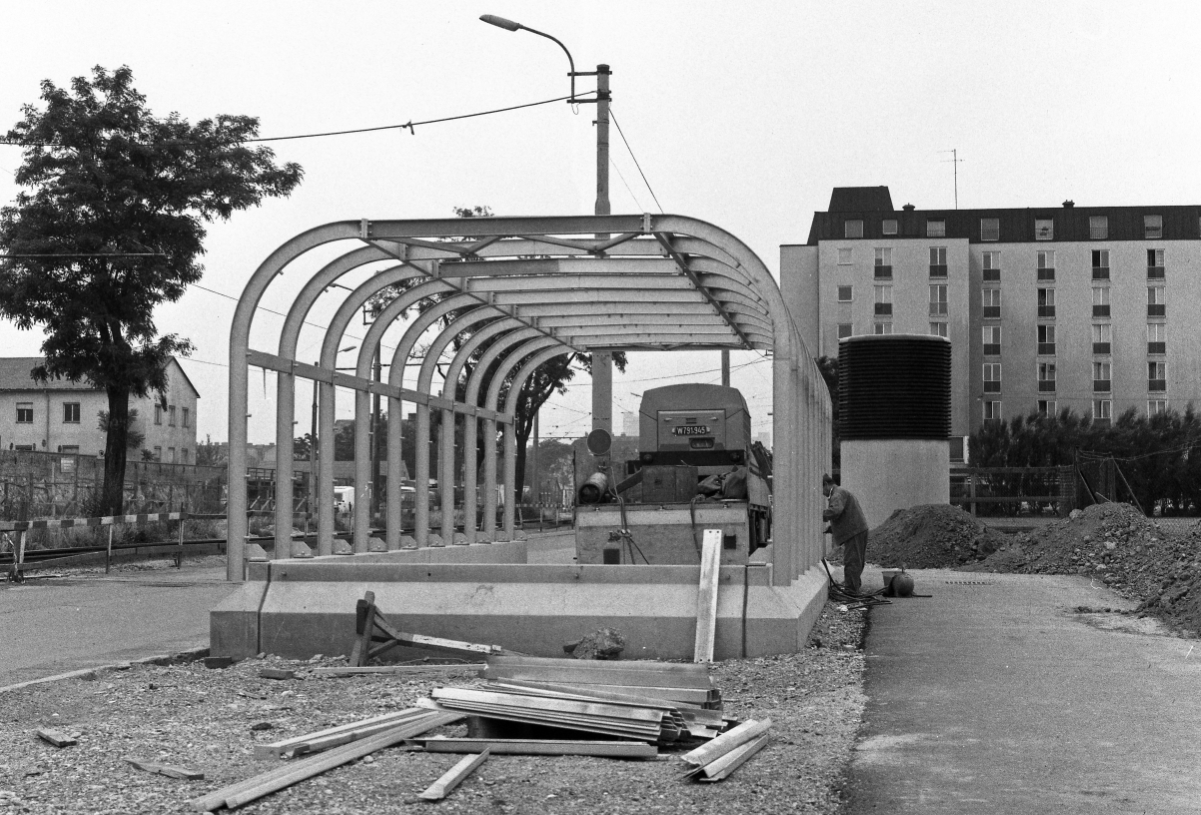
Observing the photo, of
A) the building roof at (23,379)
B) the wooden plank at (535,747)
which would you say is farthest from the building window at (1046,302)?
the wooden plank at (535,747)

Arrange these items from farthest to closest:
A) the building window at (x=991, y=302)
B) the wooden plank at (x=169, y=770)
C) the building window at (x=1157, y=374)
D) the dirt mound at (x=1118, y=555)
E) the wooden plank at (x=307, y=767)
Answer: the building window at (x=1157, y=374) → the building window at (x=991, y=302) → the dirt mound at (x=1118, y=555) → the wooden plank at (x=169, y=770) → the wooden plank at (x=307, y=767)

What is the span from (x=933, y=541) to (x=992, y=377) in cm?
5935

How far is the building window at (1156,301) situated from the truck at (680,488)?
68.2m

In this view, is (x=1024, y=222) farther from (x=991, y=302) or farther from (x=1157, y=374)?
(x=1157, y=374)

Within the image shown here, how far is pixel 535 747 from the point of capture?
24.8ft

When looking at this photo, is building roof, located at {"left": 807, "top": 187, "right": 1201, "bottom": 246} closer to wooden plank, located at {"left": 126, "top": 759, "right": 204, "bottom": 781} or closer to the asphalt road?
the asphalt road

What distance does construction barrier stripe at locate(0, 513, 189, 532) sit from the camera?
24577 mm

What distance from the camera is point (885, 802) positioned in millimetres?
6527

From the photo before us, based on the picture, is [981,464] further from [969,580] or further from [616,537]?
[616,537]

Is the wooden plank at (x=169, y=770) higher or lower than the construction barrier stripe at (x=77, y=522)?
lower

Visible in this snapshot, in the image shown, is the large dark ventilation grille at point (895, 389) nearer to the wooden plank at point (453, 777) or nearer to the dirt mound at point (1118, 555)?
the dirt mound at point (1118, 555)

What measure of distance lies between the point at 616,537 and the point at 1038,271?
72749 mm

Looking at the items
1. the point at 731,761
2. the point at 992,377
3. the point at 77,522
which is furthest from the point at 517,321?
the point at 992,377

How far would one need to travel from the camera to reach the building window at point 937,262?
81438 mm
